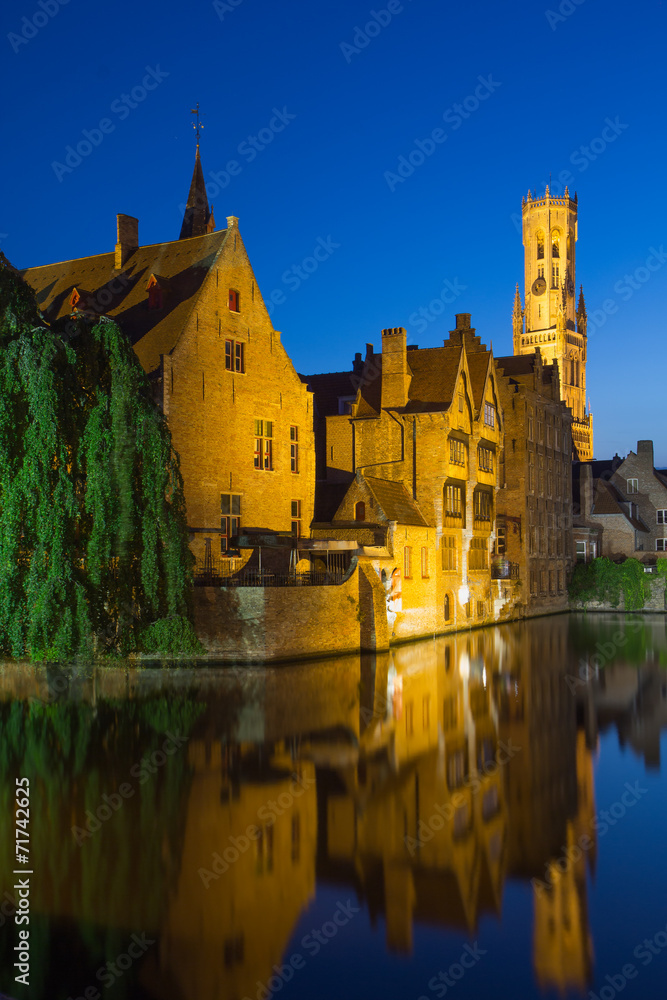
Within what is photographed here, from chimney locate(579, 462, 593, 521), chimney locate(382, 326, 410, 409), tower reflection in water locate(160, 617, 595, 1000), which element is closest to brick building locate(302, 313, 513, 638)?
chimney locate(382, 326, 410, 409)

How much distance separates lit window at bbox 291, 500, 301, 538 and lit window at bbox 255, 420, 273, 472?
251 cm

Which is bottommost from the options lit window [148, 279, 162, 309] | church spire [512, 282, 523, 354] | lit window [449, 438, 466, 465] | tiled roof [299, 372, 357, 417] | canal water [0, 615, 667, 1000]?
canal water [0, 615, 667, 1000]

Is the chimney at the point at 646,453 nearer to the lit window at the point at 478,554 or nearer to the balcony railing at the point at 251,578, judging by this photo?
the lit window at the point at 478,554

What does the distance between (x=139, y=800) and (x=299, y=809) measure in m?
2.61

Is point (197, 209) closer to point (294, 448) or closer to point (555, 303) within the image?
point (294, 448)

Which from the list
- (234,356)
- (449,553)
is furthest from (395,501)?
(234,356)

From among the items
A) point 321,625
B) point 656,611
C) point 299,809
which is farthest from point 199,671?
point 656,611

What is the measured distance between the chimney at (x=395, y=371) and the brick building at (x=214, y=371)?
209 inches

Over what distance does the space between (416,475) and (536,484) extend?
2079 cm

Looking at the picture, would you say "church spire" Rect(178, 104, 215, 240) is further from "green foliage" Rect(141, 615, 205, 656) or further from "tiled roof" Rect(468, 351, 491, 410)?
"green foliage" Rect(141, 615, 205, 656)

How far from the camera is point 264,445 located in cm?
3859

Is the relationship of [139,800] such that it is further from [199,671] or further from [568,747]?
[199,671]

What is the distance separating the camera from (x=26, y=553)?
2084 cm

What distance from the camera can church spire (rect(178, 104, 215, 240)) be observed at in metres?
57.2
